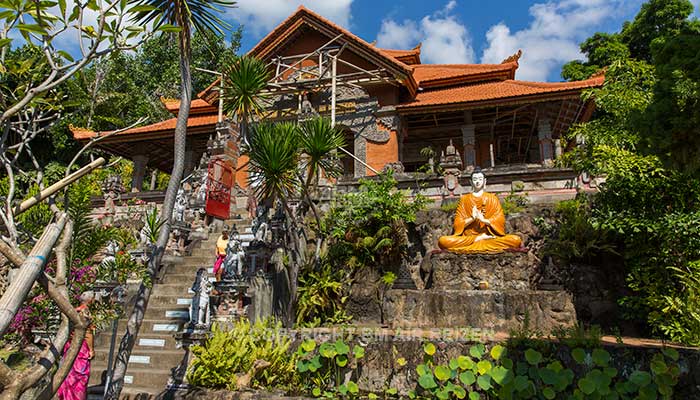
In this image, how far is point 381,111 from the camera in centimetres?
1652

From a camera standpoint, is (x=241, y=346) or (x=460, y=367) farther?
(x=241, y=346)

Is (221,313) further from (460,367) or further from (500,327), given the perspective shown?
(500,327)

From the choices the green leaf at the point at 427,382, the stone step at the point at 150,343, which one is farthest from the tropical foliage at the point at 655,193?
the stone step at the point at 150,343

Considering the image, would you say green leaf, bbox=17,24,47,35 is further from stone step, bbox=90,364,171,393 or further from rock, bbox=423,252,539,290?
rock, bbox=423,252,539,290

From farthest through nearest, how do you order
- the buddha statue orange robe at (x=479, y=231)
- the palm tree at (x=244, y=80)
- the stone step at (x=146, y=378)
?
1. the buddha statue orange robe at (x=479, y=231)
2. the palm tree at (x=244, y=80)
3. the stone step at (x=146, y=378)

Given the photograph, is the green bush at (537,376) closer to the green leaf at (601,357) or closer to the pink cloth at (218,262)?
the green leaf at (601,357)

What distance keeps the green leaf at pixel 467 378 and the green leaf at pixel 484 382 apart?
0.06 m

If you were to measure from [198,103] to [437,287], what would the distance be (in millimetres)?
15625

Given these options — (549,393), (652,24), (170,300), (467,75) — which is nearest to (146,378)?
(170,300)

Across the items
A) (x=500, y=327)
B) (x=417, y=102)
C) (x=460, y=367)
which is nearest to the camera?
(x=460, y=367)

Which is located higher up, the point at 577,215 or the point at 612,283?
the point at 577,215

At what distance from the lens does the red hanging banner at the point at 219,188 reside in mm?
11461

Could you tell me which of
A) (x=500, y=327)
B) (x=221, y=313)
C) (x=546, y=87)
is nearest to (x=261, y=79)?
(x=221, y=313)

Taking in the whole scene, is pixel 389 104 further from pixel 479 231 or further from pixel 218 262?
pixel 218 262
